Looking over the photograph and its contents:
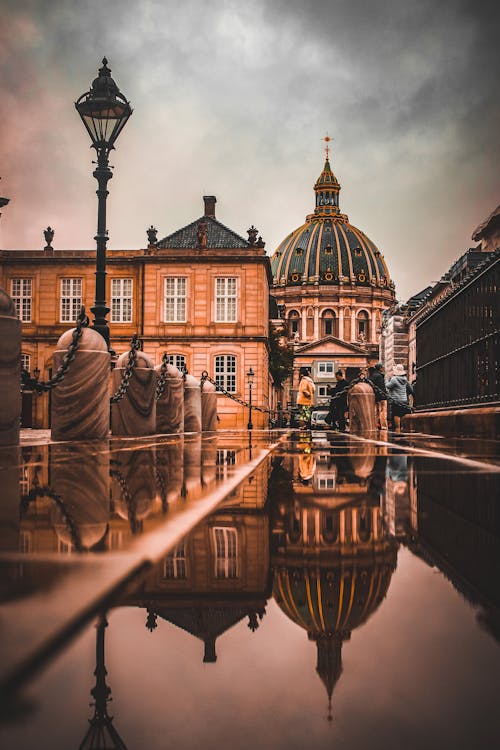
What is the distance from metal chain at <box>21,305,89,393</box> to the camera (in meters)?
6.47

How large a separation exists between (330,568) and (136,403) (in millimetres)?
7996

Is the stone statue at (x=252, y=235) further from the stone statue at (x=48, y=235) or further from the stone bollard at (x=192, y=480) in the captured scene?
the stone bollard at (x=192, y=480)

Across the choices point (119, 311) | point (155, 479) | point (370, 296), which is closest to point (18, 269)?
point (119, 311)

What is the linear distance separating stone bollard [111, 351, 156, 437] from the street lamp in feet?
7.65

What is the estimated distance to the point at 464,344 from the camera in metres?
8.91

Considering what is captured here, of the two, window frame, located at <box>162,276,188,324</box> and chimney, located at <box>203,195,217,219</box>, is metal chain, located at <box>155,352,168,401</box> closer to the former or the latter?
window frame, located at <box>162,276,188,324</box>

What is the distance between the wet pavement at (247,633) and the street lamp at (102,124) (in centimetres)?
983

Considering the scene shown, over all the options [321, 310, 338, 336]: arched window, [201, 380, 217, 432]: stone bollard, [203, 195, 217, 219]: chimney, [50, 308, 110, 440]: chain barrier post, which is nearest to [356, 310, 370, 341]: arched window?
[321, 310, 338, 336]: arched window

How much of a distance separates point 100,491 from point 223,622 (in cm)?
142

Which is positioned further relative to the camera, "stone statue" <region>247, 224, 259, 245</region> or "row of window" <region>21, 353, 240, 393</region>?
"stone statue" <region>247, 224, 259, 245</region>

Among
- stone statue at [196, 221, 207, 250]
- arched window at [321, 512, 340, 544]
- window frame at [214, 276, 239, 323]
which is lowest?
arched window at [321, 512, 340, 544]

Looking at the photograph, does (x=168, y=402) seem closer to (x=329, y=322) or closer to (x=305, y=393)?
(x=305, y=393)

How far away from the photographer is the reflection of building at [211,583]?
0.87 m

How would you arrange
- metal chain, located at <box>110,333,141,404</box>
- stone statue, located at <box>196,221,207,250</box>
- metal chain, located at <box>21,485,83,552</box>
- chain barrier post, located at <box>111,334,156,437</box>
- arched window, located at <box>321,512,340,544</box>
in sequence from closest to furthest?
metal chain, located at <box>21,485,83,552</box> → arched window, located at <box>321,512,340,544</box> → metal chain, located at <box>110,333,141,404</box> → chain barrier post, located at <box>111,334,156,437</box> → stone statue, located at <box>196,221,207,250</box>
